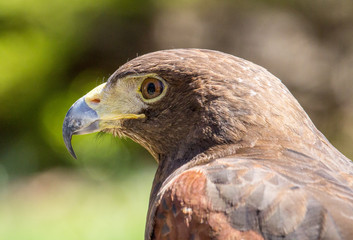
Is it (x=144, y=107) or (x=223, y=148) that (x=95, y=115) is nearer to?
(x=144, y=107)

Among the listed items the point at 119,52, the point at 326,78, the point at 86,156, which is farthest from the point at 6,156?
the point at 326,78

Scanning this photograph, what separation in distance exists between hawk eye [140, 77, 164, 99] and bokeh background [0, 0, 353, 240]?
541cm

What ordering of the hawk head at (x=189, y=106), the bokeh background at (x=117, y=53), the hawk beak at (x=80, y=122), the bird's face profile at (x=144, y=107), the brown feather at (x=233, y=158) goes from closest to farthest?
the brown feather at (x=233, y=158)
the hawk head at (x=189, y=106)
the bird's face profile at (x=144, y=107)
the hawk beak at (x=80, y=122)
the bokeh background at (x=117, y=53)

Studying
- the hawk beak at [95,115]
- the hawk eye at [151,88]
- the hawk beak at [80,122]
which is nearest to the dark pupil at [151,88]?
the hawk eye at [151,88]

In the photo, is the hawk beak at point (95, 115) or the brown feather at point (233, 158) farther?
the hawk beak at point (95, 115)

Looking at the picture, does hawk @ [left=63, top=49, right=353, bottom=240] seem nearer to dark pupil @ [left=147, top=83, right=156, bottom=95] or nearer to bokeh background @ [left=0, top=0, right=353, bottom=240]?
dark pupil @ [left=147, top=83, right=156, bottom=95]

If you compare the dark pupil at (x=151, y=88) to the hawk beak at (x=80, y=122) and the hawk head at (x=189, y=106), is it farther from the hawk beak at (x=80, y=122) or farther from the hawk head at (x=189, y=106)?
the hawk beak at (x=80, y=122)

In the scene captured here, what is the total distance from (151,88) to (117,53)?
→ 674cm

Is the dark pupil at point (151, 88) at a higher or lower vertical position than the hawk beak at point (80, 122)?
higher

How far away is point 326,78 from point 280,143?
266 inches

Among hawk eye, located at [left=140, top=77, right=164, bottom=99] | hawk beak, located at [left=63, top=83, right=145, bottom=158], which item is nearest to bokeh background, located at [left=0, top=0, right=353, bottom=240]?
hawk beak, located at [left=63, top=83, right=145, bottom=158]

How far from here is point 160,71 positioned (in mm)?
3180

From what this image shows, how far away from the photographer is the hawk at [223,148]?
2381mm

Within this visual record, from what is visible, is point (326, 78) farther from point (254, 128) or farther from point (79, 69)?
point (254, 128)
